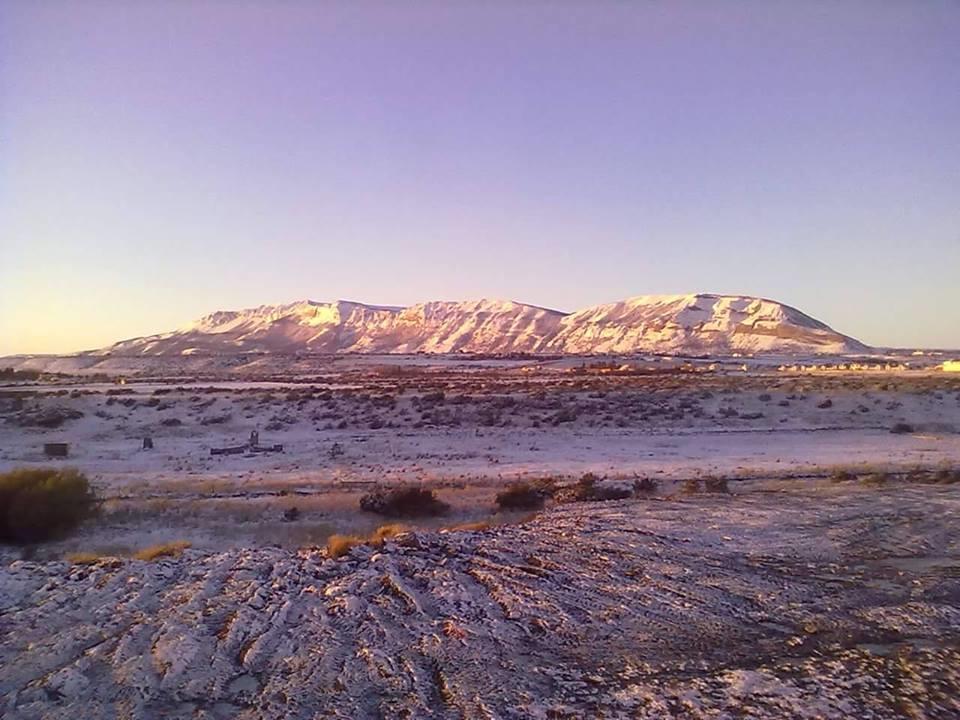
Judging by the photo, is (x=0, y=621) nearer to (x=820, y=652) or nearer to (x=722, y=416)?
(x=820, y=652)

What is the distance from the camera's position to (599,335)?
173 metres

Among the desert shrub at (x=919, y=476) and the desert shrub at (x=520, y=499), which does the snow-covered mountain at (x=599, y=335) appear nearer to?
the desert shrub at (x=919, y=476)

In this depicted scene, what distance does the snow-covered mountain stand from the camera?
160 meters

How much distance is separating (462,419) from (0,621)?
28.1 metres

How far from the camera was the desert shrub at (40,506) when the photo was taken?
16.2 metres

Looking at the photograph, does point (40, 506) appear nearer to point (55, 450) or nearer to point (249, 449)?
point (249, 449)

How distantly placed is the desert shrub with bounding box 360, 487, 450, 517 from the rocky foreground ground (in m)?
5.31

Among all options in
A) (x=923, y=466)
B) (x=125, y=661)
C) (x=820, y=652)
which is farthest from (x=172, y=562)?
(x=923, y=466)

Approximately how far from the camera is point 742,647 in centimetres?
792

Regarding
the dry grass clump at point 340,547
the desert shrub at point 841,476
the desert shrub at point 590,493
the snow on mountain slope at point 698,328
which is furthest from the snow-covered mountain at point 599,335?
the dry grass clump at point 340,547

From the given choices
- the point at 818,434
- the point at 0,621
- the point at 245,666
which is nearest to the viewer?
the point at 245,666

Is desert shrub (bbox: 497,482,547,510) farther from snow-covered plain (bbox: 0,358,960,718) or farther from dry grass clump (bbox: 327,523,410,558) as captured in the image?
dry grass clump (bbox: 327,523,410,558)

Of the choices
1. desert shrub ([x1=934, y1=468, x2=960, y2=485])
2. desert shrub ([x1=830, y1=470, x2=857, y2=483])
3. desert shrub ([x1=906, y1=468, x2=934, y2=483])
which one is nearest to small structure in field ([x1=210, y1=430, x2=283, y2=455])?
desert shrub ([x1=830, y1=470, x2=857, y2=483])

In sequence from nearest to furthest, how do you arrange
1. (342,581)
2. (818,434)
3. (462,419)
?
(342,581) < (818,434) < (462,419)
